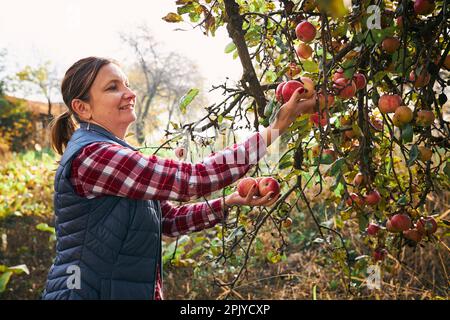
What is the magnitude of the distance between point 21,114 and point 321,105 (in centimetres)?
1452

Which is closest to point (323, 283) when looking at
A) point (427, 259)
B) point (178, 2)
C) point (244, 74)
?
point (427, 259)

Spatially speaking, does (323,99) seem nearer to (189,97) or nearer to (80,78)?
(189,97)

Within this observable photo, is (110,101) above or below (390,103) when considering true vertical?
above

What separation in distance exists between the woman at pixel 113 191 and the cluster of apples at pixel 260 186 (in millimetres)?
21

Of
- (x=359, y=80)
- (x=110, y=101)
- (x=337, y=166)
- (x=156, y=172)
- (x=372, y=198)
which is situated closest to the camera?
(x=337, y=166)

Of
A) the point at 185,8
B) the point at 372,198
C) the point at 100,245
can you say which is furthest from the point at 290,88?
the point at 100,245

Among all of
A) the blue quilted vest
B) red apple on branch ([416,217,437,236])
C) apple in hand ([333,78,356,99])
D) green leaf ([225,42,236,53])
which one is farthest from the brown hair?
red apple on branch ([416,217,437,236])

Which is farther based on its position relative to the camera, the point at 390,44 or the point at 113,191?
the point at 113,191

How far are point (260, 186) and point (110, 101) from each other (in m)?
0.57

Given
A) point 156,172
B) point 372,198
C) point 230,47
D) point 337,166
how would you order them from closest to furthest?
point 337,166 → point 156,172 → point 372,198 → point 230,47

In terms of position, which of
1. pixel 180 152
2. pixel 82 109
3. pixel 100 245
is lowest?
pixel 100 245

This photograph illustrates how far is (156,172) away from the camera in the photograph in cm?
132

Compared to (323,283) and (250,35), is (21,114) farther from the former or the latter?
(250,35)

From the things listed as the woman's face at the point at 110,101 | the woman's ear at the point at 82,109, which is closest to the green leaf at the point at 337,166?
the woman's face at the point at 110,101
